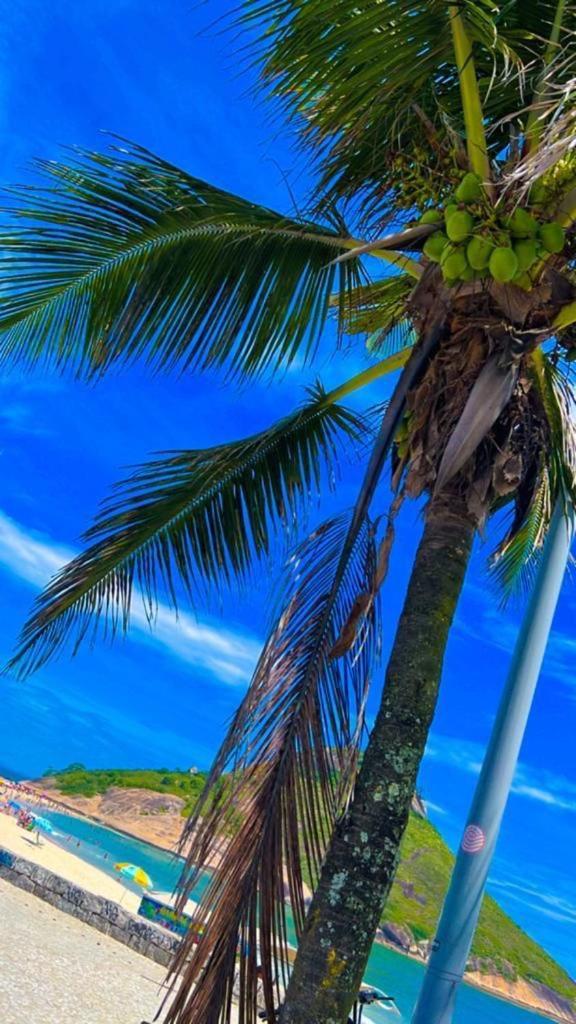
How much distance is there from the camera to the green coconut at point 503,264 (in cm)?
368

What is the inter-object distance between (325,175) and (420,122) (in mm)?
676

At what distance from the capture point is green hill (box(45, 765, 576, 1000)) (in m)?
63.9

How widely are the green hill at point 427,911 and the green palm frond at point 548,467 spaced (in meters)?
46.5

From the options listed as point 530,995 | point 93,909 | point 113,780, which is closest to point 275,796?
point 93,909

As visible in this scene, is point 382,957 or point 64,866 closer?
point 64,866

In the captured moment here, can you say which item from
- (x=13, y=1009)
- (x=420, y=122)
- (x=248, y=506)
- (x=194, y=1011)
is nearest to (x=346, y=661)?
(x=194, y=1011)

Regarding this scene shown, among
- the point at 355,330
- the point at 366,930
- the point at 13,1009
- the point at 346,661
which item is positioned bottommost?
the point at 13,1009

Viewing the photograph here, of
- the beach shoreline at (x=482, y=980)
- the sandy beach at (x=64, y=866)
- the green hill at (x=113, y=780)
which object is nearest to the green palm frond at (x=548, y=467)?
the sandy beach at (x=64, y=866)

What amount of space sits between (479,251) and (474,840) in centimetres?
375

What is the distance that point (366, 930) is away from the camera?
10.6 ft

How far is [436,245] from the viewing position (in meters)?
3.95

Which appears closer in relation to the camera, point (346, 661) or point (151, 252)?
Answer: point (346, 661)

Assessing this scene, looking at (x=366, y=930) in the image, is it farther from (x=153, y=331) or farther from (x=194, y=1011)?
(x=153, y=331)

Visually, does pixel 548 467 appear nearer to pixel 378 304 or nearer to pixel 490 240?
pixel 378 304
